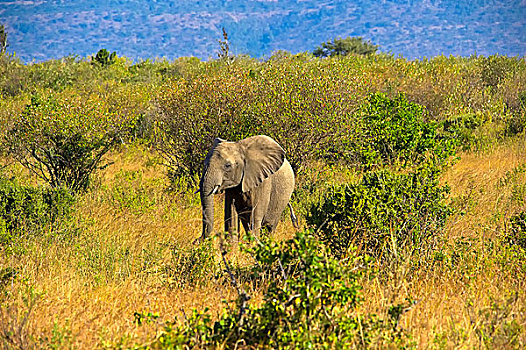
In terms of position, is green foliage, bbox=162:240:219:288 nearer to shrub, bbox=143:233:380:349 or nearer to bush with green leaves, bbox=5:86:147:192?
shrub, bbox=143:233:380:349

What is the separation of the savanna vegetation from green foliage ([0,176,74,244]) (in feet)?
0.10

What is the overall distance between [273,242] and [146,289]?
1930 mm

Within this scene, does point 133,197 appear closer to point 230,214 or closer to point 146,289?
point 230,214

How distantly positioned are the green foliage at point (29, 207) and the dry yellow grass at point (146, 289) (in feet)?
1.27

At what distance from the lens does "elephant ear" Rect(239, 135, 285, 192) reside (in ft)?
24.3

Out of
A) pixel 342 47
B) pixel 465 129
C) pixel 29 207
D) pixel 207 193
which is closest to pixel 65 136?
pixel 29 207

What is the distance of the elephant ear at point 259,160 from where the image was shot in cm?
740

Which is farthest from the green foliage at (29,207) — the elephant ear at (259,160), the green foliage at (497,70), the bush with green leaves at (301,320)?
the green foliage at (497,70)

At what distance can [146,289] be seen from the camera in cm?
575

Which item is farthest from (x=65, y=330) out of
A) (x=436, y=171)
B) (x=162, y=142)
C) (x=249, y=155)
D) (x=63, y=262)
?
(x=162, y=142)

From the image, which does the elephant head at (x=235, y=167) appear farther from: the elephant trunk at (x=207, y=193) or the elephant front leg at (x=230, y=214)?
the elephant front leg at (x=230, y=214)

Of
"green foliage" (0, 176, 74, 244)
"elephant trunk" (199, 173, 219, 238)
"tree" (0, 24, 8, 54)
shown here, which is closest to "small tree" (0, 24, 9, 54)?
"tree" (0, 24, 8, 54)

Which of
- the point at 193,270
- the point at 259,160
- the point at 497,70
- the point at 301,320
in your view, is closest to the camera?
the point at 301,320

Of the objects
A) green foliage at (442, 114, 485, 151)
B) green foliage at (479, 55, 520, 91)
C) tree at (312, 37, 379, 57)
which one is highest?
green foliage at (479, 55, 520, 91)
